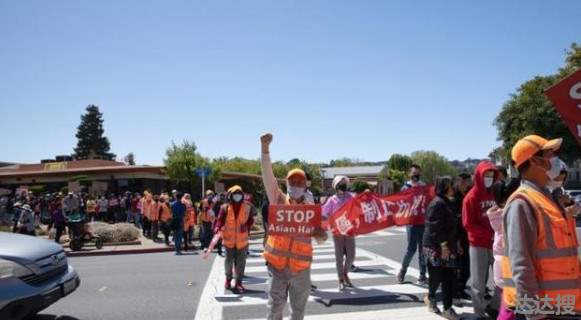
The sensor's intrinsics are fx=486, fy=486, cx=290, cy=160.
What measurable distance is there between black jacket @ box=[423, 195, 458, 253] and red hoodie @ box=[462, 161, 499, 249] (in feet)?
1.14

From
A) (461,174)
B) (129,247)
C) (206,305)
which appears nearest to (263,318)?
(206,305)

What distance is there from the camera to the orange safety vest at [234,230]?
8.77m

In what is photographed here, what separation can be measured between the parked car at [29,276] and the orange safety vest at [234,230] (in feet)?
9.14

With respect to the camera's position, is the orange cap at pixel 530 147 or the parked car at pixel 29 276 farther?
the parked car at pixel 29 276

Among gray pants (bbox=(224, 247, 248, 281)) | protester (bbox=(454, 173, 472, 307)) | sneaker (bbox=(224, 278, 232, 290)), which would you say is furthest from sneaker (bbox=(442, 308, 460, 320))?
sneaker (bbox=(224, 278, 232, 290))

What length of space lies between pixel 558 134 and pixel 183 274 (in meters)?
32.6

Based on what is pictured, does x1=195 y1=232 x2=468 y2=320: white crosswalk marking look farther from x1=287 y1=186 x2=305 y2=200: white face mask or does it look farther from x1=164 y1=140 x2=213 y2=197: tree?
x1=164 y1=140 x2=213 y2=197: tree

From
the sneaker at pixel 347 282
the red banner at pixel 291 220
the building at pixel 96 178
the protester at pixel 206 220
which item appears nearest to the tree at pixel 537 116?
the building at pixel 96 178

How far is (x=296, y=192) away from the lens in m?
5.46

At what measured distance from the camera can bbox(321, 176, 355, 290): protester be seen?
338 inches

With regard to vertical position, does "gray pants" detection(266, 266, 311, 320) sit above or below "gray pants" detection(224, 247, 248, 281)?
above

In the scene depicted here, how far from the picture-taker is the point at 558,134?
34625 mm

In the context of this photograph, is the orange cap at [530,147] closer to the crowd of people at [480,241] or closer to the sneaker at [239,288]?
the crowd of people at [480,241]

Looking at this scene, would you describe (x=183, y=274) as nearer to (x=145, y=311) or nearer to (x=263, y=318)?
(x=145, y=311)
